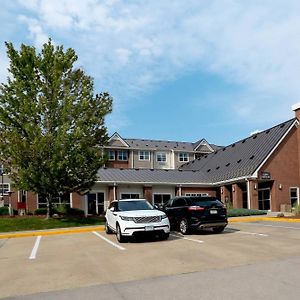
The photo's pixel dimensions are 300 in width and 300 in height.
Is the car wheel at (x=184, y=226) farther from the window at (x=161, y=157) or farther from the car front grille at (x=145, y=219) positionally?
the window at (x=161, y=157)

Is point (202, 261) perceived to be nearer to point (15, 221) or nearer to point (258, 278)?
point (258, 278)

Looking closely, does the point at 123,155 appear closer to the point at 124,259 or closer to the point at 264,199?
the point at 264,199

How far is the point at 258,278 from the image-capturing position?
7.43 m

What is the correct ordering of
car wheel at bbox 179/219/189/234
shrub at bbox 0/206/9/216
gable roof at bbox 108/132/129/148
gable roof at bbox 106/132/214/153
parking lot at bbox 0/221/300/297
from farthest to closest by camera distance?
gable roof at bbox 106/132/214/153 → gable roof at bbox 108/132/129/148 → shrub at bbox 0/206/9/216 → car wheel at bbox 179/219/189/234 → parking lot at bbox 0/221/300/297

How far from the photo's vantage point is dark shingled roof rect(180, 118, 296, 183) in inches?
1286

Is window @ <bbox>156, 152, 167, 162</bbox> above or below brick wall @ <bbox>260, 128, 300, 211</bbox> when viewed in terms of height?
above

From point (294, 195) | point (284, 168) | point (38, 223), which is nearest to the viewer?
point (38, 223)

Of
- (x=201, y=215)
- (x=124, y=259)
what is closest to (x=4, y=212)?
(x=201, y=215)

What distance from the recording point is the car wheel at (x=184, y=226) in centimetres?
1595

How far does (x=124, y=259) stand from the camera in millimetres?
10352

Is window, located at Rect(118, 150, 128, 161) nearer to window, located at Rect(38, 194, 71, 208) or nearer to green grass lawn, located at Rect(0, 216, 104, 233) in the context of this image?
window, located at Rect(38, 194, 71, 208)

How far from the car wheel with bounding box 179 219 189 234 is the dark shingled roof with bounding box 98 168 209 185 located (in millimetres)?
19598

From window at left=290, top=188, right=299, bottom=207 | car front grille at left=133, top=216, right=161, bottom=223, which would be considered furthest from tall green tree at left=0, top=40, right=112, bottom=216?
window at left=290, top=188, right=299, bottom=207

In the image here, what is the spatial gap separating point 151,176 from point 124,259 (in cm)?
2847
